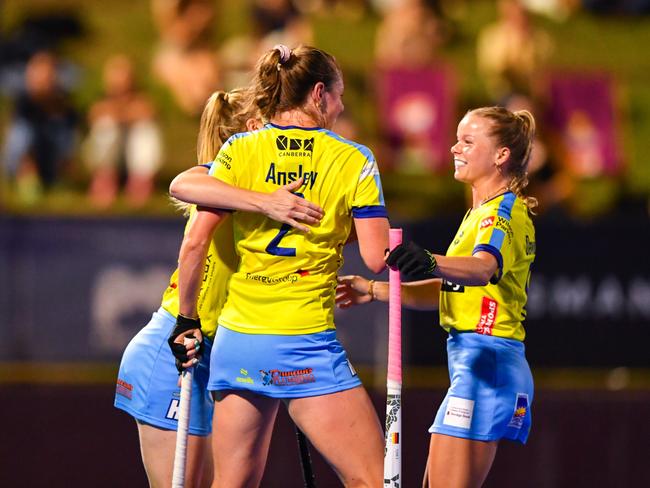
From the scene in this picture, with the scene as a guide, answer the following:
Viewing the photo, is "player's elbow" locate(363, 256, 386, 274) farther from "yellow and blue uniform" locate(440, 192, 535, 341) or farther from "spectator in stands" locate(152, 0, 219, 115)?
"spectator in stands" locate(152, 0, 219, 115)

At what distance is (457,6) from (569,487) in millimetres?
6778

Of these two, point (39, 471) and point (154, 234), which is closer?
point (39, 471)

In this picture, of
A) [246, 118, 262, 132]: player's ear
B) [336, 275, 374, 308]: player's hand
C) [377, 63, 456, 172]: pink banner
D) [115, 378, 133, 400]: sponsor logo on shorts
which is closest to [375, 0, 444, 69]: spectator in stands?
[377, 63, 456, 172]: pink banner

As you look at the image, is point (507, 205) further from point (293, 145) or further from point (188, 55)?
point (188, 55)

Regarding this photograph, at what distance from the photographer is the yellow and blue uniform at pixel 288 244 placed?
3.94 meters

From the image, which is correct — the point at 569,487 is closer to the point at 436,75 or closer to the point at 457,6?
the point at 436,75

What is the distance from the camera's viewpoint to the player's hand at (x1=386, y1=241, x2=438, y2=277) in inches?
151

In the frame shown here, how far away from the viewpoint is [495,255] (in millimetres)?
4164

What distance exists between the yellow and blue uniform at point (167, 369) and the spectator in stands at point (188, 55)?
737cm

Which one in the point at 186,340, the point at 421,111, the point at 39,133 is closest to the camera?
the point at 186,340

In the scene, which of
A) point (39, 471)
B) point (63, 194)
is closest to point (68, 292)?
point (39, 471)

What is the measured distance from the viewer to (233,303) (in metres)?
4.04

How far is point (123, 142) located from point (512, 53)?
13.4ft

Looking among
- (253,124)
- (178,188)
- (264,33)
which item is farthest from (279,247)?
(264,33)
